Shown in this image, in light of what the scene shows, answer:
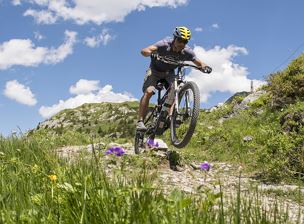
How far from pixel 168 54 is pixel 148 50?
0.50m

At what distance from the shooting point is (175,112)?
413 inches

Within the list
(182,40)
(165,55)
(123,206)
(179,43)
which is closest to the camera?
(123,206)

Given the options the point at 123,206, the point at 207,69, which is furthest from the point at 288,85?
the point at 123,206

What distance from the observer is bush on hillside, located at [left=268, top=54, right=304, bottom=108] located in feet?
55.1

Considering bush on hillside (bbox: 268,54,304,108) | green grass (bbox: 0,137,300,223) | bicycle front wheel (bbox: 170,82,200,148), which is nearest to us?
green grass (bbox: 0,137,300,223)

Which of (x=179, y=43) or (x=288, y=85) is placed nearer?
(x=179, y=43)

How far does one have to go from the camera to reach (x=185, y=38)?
394 inches

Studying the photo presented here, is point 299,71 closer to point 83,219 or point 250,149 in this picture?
point 250,149

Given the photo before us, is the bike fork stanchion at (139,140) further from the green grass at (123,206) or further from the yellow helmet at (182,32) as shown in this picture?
the green grass at (123,206)

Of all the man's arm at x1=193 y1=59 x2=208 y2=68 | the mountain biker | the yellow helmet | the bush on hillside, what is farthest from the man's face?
the bush on hillside

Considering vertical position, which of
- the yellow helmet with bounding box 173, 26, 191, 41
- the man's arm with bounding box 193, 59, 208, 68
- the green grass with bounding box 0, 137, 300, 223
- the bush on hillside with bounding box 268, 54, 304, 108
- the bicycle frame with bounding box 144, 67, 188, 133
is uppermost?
the bush on hillside with bounding box 268, 54, 304, 108

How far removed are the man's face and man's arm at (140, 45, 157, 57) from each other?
0.47m

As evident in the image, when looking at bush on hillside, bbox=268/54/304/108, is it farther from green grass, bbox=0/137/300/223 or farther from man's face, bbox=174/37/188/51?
green grass, bbox=0/137/300/223

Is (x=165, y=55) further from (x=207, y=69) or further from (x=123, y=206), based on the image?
(x=123, y=206)
